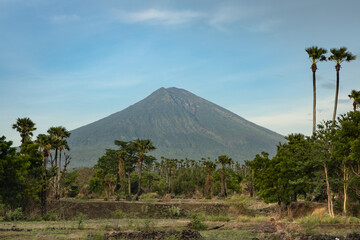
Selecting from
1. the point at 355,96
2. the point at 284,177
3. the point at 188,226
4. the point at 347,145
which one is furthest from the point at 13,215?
the point at 355,96

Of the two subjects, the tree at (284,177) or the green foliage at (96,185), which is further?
the green foliage at (96,185)

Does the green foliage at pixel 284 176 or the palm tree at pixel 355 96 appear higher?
the palm tree at pixel 355 96

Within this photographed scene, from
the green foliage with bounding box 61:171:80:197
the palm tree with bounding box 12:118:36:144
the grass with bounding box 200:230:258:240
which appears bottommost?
the grass with bounding box 200:230:258:240

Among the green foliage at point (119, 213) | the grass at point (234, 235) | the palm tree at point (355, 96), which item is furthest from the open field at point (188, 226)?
the palm tree at point (355, 96)

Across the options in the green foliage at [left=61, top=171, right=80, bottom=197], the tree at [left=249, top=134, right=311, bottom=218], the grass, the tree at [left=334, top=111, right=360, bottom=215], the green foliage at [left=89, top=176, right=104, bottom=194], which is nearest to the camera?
the grass

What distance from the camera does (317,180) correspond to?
115 ft

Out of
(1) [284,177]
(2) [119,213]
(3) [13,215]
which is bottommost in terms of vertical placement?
(2) [119,213]

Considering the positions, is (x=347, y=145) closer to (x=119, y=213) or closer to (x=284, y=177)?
(x=284, y=177)

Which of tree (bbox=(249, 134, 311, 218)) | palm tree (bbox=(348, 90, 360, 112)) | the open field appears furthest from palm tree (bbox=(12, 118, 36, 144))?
palm tree (bbox=(348, 90, 360, 112))

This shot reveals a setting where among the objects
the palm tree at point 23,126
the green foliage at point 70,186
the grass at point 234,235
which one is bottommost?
the grass at point 234,235

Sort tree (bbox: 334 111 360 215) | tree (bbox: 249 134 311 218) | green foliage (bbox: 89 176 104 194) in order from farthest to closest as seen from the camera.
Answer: green foliage (bbox: 89 176 104 194)
tree (bbox: 249 134 311 218)
tree (bbox: 334 111 360 215)

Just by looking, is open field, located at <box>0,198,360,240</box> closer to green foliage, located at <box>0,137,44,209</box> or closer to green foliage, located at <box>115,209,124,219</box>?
green foliage, located at <box>115,209,124,219</box>

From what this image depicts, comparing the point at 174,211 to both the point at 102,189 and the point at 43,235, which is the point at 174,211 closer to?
the point at 43,235

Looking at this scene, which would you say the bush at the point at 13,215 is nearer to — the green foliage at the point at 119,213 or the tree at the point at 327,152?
the green foliage at the point at 119,213
